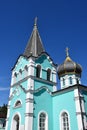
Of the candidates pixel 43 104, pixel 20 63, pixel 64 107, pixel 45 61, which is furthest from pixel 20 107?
pixel 45 61

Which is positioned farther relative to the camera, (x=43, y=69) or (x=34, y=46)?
(x=34, y=46)

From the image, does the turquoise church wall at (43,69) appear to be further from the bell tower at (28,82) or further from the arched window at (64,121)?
the arched window at (64,121)

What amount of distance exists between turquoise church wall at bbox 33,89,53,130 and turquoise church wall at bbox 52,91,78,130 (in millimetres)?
463

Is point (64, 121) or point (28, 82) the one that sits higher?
point (28, 82)

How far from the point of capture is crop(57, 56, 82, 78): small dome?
23.1m

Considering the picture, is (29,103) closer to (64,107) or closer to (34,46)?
(64,107)

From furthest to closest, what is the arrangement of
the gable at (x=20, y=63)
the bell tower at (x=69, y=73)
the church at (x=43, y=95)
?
the bell tower at (x=69, y=73) < the gable at (x=20, y=63) < the church at (x=43, y=95)

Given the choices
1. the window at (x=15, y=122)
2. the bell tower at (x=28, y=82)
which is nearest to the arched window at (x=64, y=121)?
the bell tower at (x=28, y=82)

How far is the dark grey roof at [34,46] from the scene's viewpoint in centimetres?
2245

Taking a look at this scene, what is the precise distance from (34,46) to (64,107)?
9.38 m

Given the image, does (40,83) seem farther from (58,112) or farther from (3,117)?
(3,117)

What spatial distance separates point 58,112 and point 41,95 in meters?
→ 2.66

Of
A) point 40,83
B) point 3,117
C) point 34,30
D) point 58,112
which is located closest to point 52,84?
point 40,83

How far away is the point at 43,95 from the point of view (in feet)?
64.8
